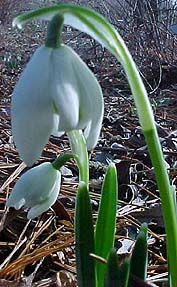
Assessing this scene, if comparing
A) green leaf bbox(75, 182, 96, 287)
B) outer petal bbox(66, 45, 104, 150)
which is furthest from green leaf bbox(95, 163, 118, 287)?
outer petal bbox(66, 45, 104, 150)

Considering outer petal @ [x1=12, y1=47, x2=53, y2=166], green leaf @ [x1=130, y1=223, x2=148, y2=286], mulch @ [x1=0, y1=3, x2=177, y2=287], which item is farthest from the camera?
mulch @ [x1=0, y1=3, x2=177, y2=287]

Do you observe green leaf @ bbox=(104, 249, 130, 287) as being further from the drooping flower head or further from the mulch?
the mulch

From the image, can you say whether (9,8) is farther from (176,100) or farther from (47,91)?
(47,91)

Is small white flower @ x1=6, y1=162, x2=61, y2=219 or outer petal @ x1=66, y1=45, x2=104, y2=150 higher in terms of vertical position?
outer petal @ x1=66, y1=45, x2=104, y2=150

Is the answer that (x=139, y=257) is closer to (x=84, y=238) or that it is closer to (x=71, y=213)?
(x=84, y=238)

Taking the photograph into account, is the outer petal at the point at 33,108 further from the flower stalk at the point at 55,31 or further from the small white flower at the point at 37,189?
the small white flower at the point at 37,189

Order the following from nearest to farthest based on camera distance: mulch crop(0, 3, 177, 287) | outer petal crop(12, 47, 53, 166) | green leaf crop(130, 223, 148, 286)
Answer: outer petal crop(12, 47, 53, 166) < green leaf crop(130, 223, 148, 286) < mulch crop(0, 3, 177, 287)

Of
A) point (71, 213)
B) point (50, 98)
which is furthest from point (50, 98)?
point (71, 213)

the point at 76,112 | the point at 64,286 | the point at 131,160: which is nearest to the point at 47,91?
the point at 76,112

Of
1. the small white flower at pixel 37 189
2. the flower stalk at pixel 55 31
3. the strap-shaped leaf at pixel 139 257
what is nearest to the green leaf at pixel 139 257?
the strap-shaped leaf at pixel 139 257
